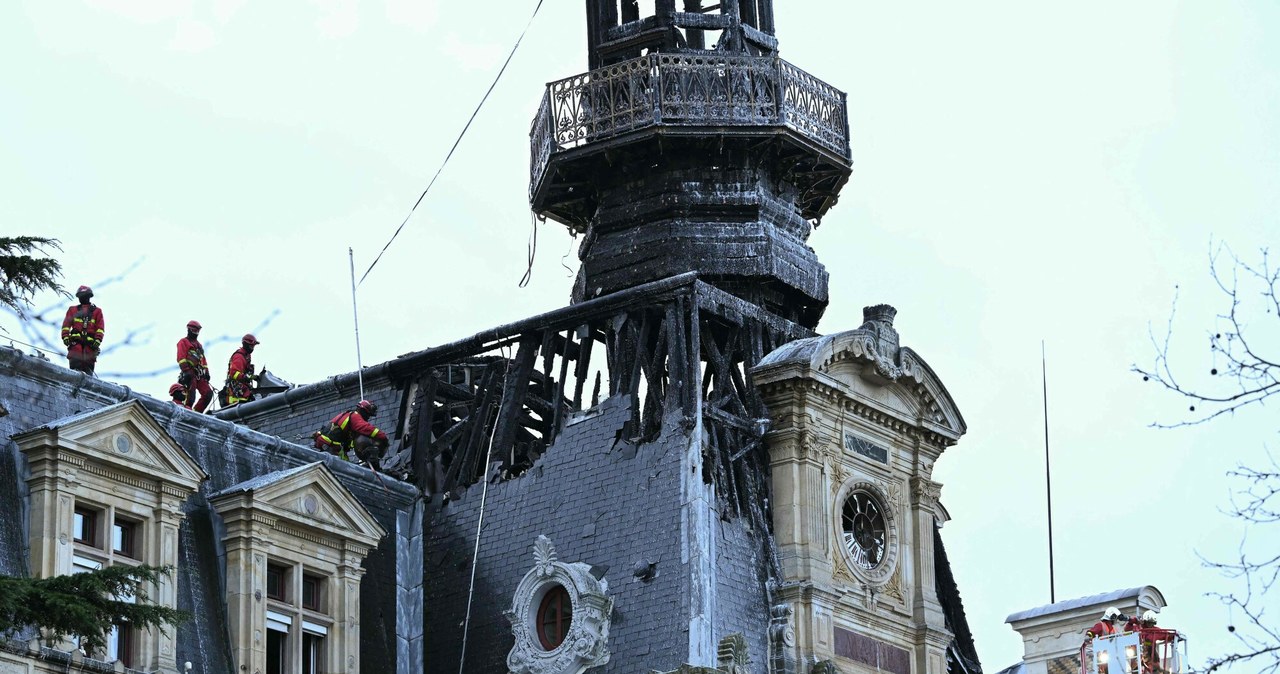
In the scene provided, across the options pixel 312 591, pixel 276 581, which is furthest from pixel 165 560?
pixel 312 591

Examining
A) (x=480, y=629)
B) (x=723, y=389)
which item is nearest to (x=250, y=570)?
(x=480, y=629)

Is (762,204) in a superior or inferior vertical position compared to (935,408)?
superior

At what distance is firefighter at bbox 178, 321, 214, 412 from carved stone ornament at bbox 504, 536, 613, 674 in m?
9.70

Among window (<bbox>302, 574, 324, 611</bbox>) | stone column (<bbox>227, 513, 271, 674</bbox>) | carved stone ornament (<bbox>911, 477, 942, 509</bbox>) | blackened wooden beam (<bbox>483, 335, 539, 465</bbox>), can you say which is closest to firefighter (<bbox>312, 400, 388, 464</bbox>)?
blackened wooden beam (<bbox>483, 335, 539, 465</bbox>)

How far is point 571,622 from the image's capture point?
170ft

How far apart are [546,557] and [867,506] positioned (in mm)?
7192

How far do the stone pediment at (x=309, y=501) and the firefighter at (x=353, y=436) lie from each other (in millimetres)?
3669

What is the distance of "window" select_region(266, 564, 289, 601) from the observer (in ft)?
166

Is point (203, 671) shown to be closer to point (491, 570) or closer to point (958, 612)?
point (491, 570)

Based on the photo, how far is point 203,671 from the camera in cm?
4850

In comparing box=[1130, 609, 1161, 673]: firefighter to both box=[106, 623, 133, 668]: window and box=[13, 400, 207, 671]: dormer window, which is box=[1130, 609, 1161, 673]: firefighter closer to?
box=[13, 400, 207, 671]: dormer window

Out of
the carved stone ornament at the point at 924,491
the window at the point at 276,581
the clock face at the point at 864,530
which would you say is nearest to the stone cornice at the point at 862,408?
the carved stone ornament at the point at 924,491

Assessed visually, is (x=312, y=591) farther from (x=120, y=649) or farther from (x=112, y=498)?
(x=120, y=649)

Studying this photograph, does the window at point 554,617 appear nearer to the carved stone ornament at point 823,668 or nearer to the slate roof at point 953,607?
the carved stone ornament at point 823,668
